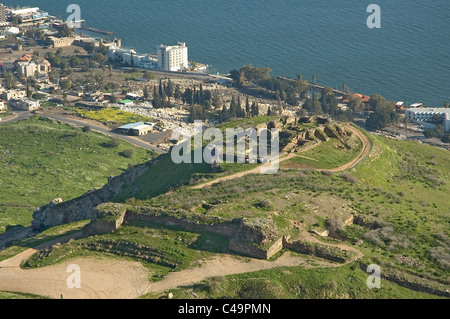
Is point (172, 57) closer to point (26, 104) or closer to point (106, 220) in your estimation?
point (26, 104)

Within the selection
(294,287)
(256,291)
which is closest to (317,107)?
(294,287)

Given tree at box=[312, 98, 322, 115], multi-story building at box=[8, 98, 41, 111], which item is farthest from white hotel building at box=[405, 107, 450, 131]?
multi-story building at box=[8, 98, 41, 111]

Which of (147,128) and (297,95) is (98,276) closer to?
(147,128)

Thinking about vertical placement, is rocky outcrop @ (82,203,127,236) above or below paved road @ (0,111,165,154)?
above

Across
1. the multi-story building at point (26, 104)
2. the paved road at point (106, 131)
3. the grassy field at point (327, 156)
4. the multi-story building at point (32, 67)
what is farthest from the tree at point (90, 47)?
the grassy field at point (327, 156)

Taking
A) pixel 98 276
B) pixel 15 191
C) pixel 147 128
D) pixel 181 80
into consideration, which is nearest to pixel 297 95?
pixel 181 80

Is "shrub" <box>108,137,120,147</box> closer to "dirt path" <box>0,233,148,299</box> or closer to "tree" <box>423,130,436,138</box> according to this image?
"tree" <box>423,130,436,138</box>
